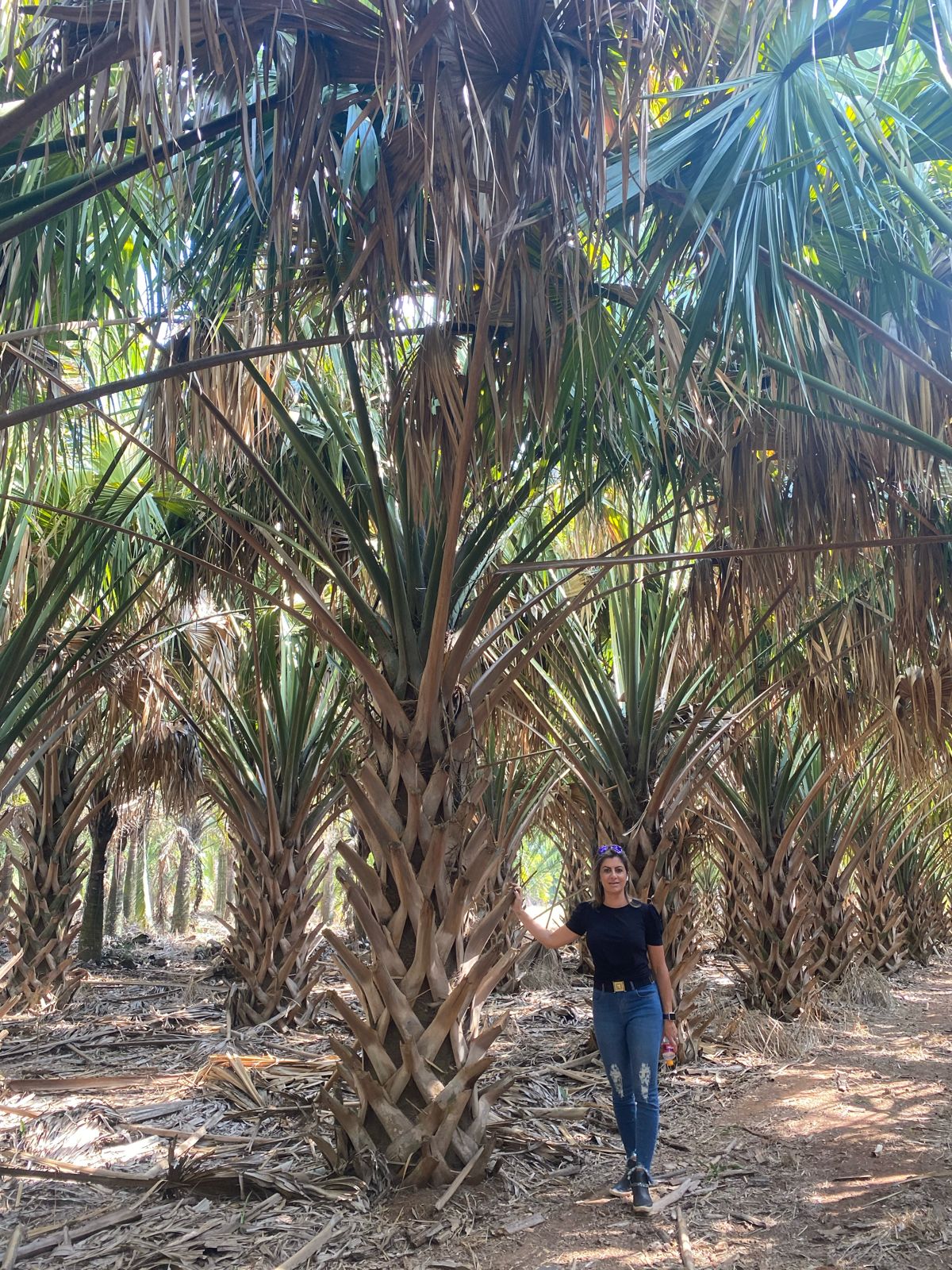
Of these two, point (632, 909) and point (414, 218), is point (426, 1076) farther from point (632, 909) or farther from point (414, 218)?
point (414, 218)

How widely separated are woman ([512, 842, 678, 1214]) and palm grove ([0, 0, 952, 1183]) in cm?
47

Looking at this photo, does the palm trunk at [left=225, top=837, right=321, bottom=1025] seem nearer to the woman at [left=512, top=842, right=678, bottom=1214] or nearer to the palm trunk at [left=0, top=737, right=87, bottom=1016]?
the palm trunk at [left=0, top=737, right=87, bottom=1016]

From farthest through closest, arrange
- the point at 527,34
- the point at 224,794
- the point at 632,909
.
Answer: the point at 224,794 → the point at 632,909 → the point at 527,34

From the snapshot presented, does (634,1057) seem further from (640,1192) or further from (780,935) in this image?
(780,935)

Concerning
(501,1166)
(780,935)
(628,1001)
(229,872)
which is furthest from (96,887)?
(229,872)

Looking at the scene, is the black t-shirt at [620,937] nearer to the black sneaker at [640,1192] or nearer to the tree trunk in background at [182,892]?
the black sneaker at [640,1192]

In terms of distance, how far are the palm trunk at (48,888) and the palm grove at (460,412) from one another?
5.72ft

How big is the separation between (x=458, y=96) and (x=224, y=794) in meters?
6.55

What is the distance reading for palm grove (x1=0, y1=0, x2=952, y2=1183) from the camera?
275 centimetres

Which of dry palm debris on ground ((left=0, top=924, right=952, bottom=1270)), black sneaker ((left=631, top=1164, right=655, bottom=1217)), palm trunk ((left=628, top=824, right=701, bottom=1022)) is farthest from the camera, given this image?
palm trunk ((left=628, top=824, right=701, bottom=1022))

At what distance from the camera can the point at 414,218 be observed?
10.6 ft

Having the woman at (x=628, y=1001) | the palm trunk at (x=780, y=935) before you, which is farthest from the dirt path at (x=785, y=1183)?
the palm trunk at (x=780, y=935)

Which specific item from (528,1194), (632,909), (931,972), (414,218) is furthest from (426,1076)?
(931,972)

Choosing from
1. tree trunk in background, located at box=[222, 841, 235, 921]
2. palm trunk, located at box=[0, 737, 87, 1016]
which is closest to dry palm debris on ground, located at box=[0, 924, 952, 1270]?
tree trunk in background, located at box=[222, 841, 235, 921]
